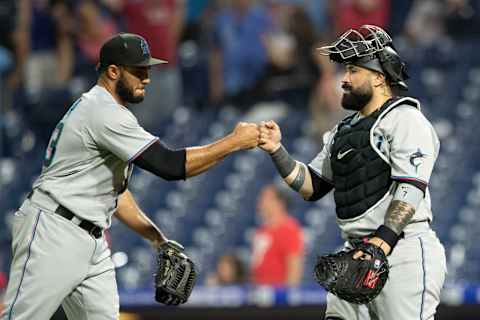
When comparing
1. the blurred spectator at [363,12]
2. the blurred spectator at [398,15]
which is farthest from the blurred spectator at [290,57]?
the blurred spectator at [398,15]

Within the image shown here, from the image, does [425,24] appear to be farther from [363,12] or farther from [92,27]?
[92,27]

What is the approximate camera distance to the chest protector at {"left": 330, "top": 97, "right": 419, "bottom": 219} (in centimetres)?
473

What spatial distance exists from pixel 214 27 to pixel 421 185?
780 cm

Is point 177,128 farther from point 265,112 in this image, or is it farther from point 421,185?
point 421,185

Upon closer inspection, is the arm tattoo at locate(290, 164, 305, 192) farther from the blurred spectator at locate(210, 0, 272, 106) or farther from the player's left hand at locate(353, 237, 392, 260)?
the blurred spectator at locate(210, 0, 272, 106)

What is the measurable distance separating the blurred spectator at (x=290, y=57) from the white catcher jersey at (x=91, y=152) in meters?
6.19

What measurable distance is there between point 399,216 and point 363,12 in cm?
638

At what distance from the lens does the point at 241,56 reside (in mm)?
11953

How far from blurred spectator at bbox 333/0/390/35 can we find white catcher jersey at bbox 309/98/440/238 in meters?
6.01

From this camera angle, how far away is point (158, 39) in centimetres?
1235

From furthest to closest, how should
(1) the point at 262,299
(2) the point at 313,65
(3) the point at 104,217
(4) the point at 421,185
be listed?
1. (2) the point at 313,65
2. (1) the point at 262,299
3. (3) the point at 104,217
4. (4) the point at 421,185

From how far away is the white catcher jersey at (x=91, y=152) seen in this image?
4.92 meters

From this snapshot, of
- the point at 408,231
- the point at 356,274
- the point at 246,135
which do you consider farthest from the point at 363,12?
the point at 356,274

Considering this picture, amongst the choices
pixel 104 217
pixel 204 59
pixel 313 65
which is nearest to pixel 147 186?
pixel 204 59
